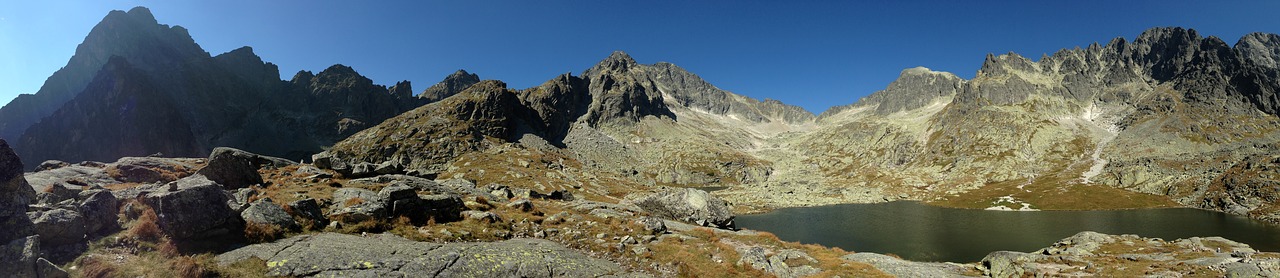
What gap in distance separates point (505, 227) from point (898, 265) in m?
27.2

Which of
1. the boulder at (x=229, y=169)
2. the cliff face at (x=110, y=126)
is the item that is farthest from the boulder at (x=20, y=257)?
the cliff face at (x=110, y=126)

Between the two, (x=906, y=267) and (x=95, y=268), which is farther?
(x=906, y=267)

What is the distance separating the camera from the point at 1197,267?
29.6m

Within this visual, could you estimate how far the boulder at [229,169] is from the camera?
3084 cm

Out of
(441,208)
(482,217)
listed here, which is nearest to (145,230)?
(441,208)

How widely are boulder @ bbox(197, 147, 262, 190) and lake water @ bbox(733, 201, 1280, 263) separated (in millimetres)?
74099

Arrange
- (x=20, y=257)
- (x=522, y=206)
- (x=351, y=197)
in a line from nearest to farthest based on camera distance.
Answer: (x=20, y=257), (x=351, y=197), (x=522, y=206)

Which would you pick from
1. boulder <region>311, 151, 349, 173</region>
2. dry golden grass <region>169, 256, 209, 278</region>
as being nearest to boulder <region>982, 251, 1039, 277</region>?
dry golden grass <region>169, 256, 209, 278</region>

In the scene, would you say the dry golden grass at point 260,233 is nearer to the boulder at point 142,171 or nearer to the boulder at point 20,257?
the boulder at point 20,257

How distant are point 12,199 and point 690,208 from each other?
42124mm

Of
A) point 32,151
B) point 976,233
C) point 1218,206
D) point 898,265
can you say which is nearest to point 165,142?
point 32,151

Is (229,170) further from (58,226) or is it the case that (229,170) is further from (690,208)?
(690,208)

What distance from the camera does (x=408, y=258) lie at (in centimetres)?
1838

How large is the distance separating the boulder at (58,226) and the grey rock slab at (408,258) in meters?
3.69
